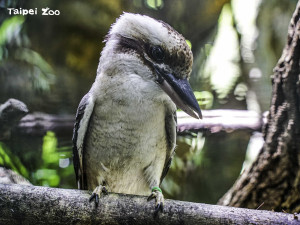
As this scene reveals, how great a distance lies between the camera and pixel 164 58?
3.87ft

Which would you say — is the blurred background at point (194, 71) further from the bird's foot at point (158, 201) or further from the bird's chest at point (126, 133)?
the bird's foot at point (158, 201)

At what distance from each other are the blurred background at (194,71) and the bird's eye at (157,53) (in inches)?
16.5

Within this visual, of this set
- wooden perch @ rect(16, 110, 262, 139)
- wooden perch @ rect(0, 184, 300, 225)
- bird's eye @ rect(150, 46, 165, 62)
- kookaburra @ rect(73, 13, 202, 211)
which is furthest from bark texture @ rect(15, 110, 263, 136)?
wooden perch @ rect(0, 184, 300, 225)

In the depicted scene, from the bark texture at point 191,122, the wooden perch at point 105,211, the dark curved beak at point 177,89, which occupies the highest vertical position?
the dark curved beak at point 177,89

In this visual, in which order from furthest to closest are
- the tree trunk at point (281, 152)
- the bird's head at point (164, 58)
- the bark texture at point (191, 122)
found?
the bark texture at point (191, 122), the tree trunk at point (281, 152), the bird's head at point (164, 58)

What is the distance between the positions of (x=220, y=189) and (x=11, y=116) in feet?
3.59

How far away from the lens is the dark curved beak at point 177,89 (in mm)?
1179

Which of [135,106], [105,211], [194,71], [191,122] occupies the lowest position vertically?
[105,211]

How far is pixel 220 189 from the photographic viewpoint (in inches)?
64.7

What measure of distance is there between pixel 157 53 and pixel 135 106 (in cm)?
21

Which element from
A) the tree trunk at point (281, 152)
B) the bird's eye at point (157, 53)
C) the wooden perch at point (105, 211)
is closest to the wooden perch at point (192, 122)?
the tree trunk at point (281, 152)

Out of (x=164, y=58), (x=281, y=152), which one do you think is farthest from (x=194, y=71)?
(x=281, y=152)

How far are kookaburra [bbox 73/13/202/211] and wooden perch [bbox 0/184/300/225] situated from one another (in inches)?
3.3

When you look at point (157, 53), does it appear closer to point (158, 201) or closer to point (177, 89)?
point (177, 89)
